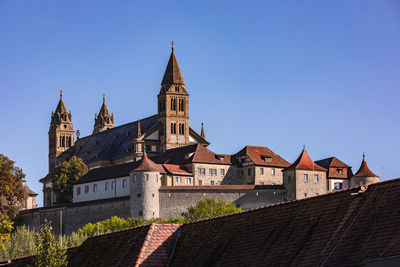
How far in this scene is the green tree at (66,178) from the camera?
136m

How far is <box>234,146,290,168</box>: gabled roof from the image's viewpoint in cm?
12569

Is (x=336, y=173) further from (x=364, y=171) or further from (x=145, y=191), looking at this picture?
(x=145, y=191)

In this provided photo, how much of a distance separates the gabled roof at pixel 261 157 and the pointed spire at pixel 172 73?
26.0 m

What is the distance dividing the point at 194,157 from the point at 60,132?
207 feet

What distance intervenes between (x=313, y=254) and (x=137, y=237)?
28.7ft

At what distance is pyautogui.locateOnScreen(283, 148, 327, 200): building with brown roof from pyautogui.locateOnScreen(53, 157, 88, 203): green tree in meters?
33.9

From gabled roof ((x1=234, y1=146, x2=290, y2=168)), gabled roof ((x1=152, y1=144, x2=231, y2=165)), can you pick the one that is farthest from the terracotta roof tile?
gabled roof ((x1=152, y1=144, x2=231, y2=165))

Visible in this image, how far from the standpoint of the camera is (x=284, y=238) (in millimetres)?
28609

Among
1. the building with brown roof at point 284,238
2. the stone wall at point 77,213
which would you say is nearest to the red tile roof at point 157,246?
the building with brown roof at point 284,238

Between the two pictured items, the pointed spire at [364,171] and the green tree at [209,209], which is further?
the pointed spire at [364,171]

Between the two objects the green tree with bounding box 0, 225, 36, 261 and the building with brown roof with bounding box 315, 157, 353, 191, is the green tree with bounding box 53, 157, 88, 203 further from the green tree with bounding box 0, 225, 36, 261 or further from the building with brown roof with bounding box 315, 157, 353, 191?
the green tree with bounding box 0, 225, 36, 261

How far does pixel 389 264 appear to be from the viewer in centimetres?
2348

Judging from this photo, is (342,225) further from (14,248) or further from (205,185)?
(205,185)

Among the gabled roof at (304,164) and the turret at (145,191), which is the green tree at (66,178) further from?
the gabled roof at (304,164)
